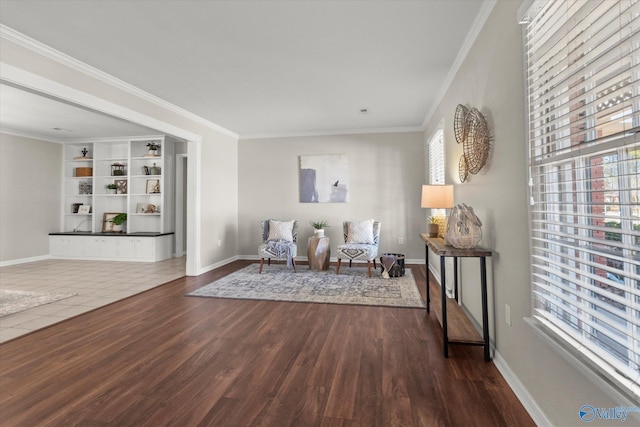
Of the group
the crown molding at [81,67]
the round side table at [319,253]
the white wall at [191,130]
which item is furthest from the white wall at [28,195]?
the round side table at [319,253]

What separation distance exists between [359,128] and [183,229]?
14.2 ft

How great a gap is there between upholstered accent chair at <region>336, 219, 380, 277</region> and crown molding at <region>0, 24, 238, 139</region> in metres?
3.10

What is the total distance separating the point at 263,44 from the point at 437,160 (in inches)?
114

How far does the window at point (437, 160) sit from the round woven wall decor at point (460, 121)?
1.11 m

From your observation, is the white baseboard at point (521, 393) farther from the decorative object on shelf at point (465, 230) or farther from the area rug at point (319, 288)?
the area rug at point (319, 288)

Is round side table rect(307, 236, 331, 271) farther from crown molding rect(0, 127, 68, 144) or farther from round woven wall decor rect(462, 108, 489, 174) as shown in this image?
crown molding rect(0, 127, 68, 144)

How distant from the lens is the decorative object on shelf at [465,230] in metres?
2.17

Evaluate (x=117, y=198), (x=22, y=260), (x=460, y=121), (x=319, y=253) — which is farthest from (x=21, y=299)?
(x=460, y=121)

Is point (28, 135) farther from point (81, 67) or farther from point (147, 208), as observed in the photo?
point (81, 67)

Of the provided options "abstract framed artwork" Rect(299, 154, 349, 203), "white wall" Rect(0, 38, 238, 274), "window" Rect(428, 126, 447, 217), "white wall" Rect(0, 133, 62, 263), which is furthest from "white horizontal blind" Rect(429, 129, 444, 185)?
"white wall" Rect(0, 133, 62, 263)

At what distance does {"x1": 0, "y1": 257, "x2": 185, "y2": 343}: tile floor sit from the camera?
2.98 meters

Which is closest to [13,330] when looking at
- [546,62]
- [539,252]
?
[539,252]

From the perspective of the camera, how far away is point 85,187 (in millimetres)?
6715

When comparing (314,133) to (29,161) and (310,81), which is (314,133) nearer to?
(310,81)
